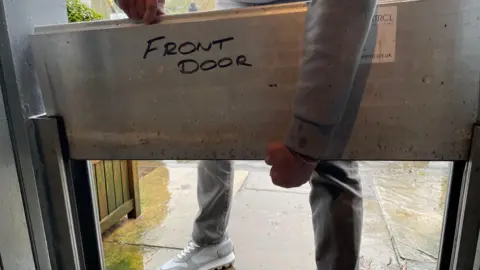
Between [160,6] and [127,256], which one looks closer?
[160,6]

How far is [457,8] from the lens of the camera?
0.59 metres

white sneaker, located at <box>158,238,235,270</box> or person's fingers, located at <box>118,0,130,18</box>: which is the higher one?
person's fingers, located at <box>118,0,130,18</box>

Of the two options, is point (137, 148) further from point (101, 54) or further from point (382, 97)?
point (382, 97)

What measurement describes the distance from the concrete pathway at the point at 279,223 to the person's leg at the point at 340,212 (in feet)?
1.65

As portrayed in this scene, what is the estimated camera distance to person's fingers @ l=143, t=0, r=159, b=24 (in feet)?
2.19

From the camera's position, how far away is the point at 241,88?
68 centimetres

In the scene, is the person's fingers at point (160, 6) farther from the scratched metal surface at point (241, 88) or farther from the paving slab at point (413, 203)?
the paving slab at point (413, 203)

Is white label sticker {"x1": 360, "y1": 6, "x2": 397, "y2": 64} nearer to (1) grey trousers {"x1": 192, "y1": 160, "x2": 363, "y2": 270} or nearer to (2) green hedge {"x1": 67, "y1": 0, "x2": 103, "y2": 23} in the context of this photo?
(1) grey trousers {"x1": 192, "y1": 160, "x2": 363, "y2": 270}

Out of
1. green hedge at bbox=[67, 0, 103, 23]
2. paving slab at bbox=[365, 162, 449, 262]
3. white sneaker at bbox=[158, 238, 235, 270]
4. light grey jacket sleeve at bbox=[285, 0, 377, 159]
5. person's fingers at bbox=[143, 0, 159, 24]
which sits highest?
green hedge at bbox=[67, 0, 103, 23]

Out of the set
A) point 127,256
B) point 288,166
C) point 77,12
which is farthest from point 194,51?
point 127,256

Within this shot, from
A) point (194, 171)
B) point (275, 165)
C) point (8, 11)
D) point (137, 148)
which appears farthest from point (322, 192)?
point (194, 171)

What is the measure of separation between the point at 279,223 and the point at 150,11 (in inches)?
48.3

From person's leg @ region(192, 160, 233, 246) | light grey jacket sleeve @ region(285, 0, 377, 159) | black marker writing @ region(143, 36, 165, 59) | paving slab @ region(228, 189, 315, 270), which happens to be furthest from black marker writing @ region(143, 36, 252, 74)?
paving slab @ region(228, 189, 315, 270)

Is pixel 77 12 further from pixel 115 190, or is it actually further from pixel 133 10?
pixel 115 190
